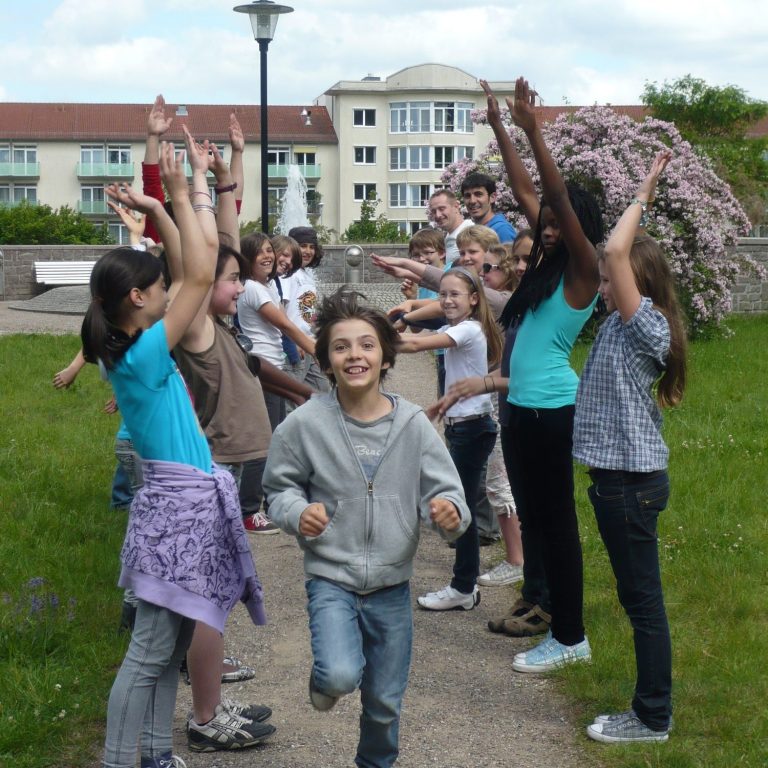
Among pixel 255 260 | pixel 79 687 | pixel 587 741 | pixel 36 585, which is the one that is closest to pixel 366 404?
pixel 587 741

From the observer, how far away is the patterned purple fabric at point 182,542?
3639mm

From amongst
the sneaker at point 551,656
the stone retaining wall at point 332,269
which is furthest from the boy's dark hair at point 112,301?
the stone retaining wall at point 332,269

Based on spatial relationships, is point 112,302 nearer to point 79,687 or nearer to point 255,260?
point 79,687

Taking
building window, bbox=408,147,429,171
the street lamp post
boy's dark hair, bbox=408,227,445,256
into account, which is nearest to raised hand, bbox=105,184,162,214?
boy's dark hair, bbox=408,227,445,256

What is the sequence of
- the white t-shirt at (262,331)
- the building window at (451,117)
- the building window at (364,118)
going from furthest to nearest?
1. the building window at (451,117)
2. the building window at (364,118)
3. the white t-shirt at (262,331)

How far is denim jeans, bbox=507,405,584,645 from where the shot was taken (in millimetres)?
4965

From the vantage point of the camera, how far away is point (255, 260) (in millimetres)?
7172

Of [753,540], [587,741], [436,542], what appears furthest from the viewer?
[436,542]

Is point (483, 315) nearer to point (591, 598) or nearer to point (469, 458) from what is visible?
point (469, 458)

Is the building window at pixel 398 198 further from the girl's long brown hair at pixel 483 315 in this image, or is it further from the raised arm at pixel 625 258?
the raised arm at pixel 625 258

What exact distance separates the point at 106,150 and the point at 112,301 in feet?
275

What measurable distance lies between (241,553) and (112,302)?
36.2 inches

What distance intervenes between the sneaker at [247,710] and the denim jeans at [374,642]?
76 cm

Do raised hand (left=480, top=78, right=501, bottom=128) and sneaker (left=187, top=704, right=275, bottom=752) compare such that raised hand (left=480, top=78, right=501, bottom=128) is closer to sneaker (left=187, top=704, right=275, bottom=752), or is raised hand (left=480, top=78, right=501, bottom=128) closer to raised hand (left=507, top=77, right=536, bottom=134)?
raised hand (left=507, top=77, right=536, bottom=134)
